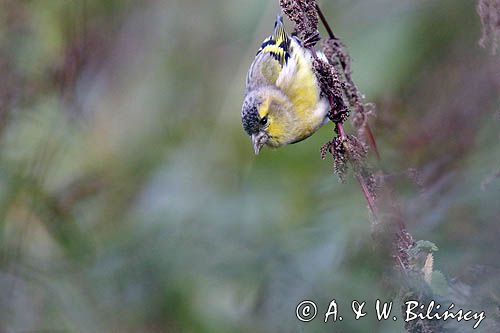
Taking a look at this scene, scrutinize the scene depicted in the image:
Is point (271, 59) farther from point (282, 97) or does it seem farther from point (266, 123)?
point (266, 123)

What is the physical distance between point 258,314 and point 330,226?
19.9 inches

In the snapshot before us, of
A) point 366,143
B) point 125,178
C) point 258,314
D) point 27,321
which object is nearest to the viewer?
point 366,143

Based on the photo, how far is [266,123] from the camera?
3447 millimetres

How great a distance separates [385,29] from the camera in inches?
143

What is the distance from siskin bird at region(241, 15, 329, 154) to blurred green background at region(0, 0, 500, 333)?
7.4 inches

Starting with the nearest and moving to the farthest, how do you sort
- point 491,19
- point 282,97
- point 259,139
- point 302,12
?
1. point 491,19
2. point 302,12
3. point 259,139
4. point 282,97

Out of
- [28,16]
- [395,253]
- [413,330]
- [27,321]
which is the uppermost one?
[28,16]

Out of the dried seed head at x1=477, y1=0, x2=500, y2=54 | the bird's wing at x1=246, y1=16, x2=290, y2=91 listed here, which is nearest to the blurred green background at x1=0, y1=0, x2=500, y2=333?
the bird's wing at x1=246, y1=16, x2=290, y2=91

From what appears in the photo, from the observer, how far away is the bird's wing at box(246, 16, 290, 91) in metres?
3.57

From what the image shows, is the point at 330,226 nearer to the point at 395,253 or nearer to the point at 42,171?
the point at 395,253

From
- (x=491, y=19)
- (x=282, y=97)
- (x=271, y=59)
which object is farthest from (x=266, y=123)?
(x=491, y=19)

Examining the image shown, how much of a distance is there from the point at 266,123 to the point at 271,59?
0.42 m

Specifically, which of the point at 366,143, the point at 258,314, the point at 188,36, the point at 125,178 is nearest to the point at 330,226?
the point at 258,314

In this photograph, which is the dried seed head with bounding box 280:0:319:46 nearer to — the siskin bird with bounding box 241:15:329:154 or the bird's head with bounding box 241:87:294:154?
the siskin bird with bounding box 241:15:329:154
